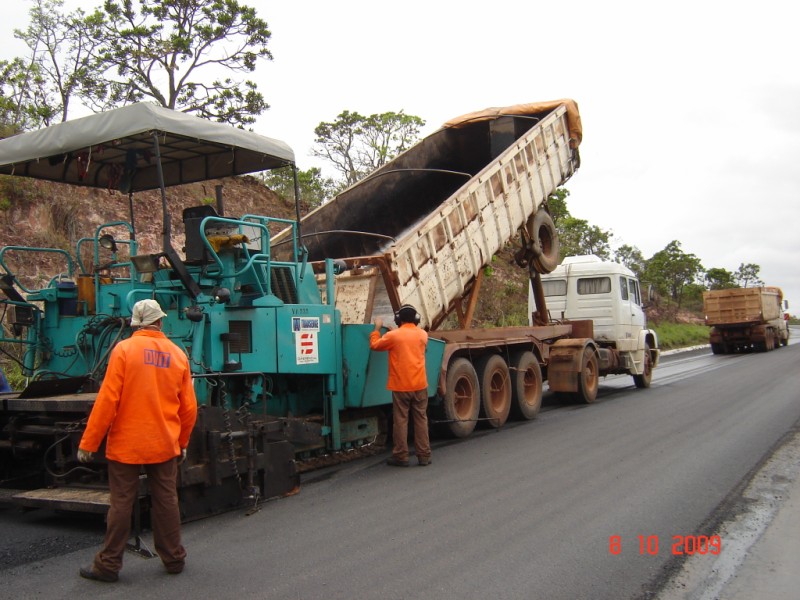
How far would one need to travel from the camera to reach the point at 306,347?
21.9 ft

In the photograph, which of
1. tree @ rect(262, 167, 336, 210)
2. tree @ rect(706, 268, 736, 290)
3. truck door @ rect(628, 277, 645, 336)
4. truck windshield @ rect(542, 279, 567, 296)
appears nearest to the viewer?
truck windshield @ rect(542, 279, 567, 296)

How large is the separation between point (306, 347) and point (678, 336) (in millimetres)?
29433

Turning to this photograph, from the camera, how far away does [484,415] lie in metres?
9.21

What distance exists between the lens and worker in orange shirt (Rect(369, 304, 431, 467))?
23.2 feet

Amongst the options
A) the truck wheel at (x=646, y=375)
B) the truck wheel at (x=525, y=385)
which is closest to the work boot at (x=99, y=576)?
the truck wheel at (x=525, y=385)

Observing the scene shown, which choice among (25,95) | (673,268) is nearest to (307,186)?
(25,95)

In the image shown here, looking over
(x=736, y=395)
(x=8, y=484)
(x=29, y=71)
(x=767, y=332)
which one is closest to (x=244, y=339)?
(x=8, y=484)

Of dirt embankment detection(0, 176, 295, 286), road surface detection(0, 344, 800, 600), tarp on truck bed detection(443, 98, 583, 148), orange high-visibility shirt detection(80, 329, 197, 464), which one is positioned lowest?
road surface detection(0, 344, 800, 600)

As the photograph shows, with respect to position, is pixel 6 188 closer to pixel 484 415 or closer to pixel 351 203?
pixel 351 203

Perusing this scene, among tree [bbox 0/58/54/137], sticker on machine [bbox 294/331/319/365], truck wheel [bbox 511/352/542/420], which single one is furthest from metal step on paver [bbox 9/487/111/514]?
tree [bbox 0/58/54/137]

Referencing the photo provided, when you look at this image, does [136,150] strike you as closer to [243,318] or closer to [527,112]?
[243,318]

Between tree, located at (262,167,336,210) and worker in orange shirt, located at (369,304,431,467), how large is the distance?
690 inches

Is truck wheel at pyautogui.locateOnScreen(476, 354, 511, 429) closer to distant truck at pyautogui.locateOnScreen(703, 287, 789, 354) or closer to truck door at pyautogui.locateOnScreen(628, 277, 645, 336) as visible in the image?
truck door at pyautogui.locateOnScreen(628, 277, 645, 336)

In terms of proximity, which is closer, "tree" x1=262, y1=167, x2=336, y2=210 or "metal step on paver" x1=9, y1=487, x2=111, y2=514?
"metal step on paver" x1=9, y1=487, x2=111, y2=514
